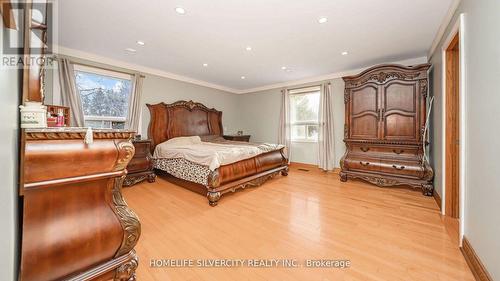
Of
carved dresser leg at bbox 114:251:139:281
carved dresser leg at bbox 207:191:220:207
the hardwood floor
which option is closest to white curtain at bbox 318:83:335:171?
the hardwood floor

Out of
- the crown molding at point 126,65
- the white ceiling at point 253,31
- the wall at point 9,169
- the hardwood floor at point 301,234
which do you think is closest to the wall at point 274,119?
the white ceiling at point 253,31

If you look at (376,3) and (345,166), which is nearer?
(376,3)

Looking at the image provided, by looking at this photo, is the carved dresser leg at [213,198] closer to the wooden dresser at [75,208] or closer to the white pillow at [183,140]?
the wooden dresser at [75,208]

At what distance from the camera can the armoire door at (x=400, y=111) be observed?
337 cm

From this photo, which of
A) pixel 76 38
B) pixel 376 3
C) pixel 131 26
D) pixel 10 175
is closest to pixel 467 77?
pixel 376 3

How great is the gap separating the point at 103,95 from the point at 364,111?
516 centimetres

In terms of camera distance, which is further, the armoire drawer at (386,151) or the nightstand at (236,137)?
the nightstand at (236,137)

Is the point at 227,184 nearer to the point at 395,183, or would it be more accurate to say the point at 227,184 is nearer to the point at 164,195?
the point at 164,195

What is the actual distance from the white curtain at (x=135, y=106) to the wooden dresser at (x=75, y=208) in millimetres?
3366

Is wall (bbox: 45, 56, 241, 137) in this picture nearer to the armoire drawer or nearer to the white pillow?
the white pillow

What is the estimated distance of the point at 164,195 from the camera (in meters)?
3.18

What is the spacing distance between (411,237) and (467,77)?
1564mm

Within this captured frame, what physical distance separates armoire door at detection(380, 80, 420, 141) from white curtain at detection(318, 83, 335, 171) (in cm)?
127

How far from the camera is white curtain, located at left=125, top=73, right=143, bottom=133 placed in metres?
4.20
